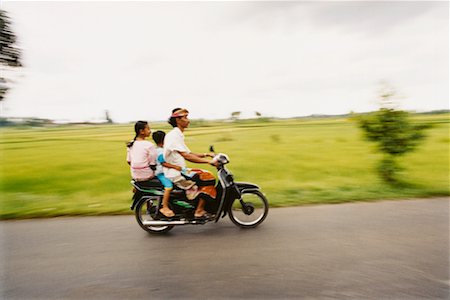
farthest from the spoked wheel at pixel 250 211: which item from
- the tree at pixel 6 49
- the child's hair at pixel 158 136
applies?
the tree at pixel 6 49

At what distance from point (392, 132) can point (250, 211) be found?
169 inches

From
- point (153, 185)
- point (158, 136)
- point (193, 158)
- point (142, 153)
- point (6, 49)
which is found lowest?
point (153, 185)

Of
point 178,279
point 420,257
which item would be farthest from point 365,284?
point 178,279

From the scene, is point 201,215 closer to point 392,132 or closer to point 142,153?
point 142,153

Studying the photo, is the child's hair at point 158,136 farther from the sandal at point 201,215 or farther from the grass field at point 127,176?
the grass field at point 127,176

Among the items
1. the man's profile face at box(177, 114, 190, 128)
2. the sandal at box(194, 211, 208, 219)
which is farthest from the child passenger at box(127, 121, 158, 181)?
the sandal at box(194, 211, 208, 219)

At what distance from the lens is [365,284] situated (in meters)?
2.81

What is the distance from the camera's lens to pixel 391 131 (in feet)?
22.5

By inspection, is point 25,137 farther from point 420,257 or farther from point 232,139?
point 420,257

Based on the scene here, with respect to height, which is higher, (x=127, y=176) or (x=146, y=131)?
(x=146, y=131)

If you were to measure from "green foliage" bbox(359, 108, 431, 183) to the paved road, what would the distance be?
223cm

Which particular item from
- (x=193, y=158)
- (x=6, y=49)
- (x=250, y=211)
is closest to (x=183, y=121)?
(x=193, y=158)

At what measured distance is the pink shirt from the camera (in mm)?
4242

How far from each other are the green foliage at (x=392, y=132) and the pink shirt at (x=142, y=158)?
16.6ft
